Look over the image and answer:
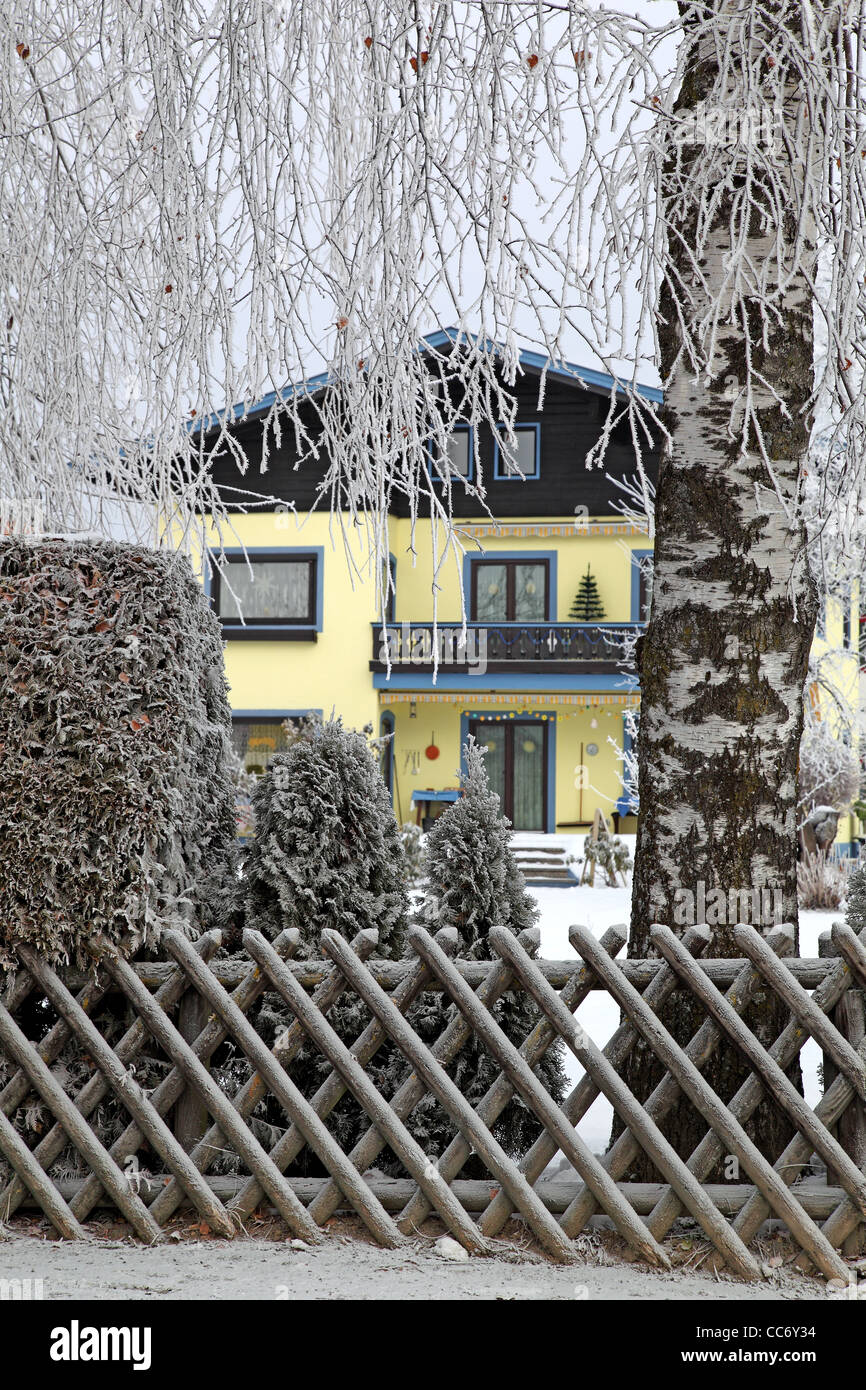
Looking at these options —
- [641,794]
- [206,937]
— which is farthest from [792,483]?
[206,937]

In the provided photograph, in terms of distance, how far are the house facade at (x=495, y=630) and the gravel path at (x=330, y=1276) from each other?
15672 mm

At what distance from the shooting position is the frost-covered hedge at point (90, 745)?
3701 millimetres

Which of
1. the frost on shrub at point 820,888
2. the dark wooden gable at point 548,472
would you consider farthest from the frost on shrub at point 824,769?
the dark wooden gable at point 548,472

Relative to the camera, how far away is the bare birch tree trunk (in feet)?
12.7

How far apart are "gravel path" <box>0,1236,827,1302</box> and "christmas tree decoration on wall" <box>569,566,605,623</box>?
54.2 feet

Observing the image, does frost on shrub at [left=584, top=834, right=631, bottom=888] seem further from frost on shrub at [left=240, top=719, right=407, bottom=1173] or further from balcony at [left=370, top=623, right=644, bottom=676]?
frost on shrub at [left=240, top=719, right=407, bottom=1173]

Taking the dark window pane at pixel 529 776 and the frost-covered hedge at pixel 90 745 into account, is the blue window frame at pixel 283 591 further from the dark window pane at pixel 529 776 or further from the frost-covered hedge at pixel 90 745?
the frost-covered hedge at pixel 90 745

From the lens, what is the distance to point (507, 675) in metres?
19.0

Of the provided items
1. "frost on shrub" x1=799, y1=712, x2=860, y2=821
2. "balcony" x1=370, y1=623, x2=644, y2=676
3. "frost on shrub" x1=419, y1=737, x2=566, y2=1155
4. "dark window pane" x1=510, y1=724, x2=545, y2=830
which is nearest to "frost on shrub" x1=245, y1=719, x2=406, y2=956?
"frost on shrub" x1=419, y1=737, x2=566, y2=1155

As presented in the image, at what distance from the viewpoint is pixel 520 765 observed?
2041cm

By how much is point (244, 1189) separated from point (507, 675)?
15688 mm

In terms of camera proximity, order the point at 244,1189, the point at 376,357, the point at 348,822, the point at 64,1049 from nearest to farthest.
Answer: the point at 376,357 < the point at 244,1189 < the point at 64,1049 < the point at 348,822

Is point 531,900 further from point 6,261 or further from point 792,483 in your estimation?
point 6,261

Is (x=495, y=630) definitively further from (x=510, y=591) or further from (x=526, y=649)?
(x=510, y=591)
